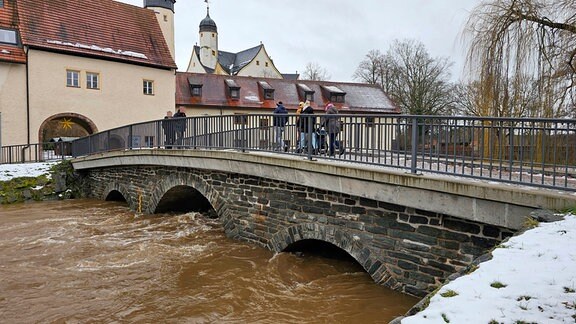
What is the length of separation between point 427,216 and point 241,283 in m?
3.45

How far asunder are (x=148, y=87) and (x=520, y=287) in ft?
85.1

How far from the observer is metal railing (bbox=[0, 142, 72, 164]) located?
20.7 meters

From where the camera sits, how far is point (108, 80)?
24438 mm

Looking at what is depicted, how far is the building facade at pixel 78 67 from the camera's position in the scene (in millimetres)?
21453

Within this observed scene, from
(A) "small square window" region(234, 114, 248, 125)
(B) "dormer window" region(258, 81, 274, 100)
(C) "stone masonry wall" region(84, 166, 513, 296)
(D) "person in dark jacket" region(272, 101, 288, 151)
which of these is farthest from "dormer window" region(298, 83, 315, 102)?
(D) "person in dark jacket" region(272, 101, 288, 151)

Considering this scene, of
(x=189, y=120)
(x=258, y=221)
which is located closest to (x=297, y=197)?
(x=258, y=221)

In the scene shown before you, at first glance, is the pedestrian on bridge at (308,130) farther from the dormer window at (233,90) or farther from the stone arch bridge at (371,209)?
the dormer window at (233,90)

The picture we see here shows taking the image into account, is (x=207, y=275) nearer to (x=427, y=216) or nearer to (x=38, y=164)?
(x=427, y=216)

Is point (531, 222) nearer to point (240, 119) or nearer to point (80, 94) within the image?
point (240, 119)

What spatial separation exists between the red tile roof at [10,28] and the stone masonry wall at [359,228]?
1544 cm

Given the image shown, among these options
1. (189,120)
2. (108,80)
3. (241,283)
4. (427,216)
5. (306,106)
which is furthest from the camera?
(108,80)

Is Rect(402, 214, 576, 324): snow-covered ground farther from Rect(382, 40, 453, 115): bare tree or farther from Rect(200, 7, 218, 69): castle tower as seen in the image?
Rect(200, 7, 218, 69): castle tower

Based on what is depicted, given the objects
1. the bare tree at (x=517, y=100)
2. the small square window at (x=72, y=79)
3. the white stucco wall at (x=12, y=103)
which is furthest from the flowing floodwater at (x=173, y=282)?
the small square window at (x=72, y=79)

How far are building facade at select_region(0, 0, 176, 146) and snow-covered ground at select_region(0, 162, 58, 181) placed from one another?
3.43 metres
